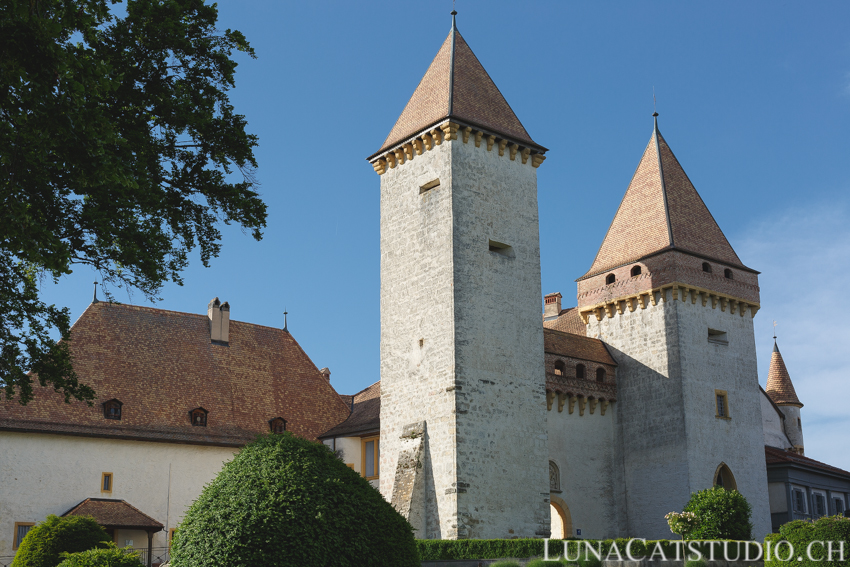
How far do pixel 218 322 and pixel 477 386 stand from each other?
14.9m

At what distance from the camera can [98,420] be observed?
3175 centimetres

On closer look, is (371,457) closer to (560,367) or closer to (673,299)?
(560,367)

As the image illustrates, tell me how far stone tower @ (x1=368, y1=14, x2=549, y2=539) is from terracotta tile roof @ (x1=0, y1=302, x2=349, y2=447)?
8.45 m

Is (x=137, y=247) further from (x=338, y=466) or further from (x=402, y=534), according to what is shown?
(x=402, y=534)

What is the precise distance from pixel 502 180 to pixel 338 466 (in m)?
15.9

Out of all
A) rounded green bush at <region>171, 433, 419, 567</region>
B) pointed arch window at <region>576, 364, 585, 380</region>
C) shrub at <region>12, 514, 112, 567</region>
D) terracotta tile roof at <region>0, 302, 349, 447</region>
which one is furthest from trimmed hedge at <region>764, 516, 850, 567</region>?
terracotta tile roof at <region>0, 302, 349, 447</region>

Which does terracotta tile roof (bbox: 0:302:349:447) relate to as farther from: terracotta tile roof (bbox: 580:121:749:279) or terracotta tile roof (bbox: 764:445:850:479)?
terracotta tile roof (bbox: 764:445:850:479)

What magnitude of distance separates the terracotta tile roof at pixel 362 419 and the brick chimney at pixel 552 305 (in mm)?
10370

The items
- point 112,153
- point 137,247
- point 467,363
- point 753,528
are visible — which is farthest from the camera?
point 753,528

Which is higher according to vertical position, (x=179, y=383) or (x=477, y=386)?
(x=179, y=383)

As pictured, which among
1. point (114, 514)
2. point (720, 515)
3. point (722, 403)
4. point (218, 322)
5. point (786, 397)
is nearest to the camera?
point (720, 515)

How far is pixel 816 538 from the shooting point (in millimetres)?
20562

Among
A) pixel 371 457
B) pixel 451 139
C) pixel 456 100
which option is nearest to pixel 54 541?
pixel 371 457

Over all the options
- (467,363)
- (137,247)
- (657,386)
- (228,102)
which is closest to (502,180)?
(467,363)
